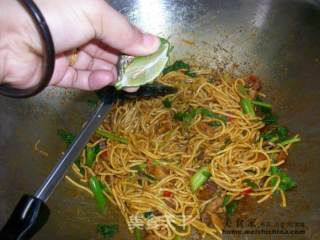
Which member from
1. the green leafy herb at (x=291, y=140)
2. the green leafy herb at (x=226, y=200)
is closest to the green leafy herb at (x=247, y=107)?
the green leafy herb at (x=291, y=140)

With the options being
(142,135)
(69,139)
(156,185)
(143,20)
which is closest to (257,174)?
(156,185)

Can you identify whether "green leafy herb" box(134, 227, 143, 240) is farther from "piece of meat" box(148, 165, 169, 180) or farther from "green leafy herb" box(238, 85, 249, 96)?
"green leafy herb" box(238, 85, 249, 96)

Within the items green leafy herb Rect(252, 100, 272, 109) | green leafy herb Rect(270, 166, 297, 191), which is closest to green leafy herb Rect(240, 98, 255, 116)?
green leafy herb Rect(252, 100, 272, 109)

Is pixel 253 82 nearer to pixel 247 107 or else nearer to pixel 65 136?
pixel 247 107

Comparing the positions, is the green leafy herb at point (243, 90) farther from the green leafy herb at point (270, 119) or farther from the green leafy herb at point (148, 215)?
the green leafy herb at point (148, 215)

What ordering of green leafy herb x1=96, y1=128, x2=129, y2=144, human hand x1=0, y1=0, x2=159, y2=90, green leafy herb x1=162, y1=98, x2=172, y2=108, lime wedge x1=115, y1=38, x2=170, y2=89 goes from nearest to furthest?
human hand x1=0, y1=0, x2=159, y2=90
lime wedge x1=115, y1=38, x2=170, y2=89
green leafy herb x1=96, y1=128, x2=129, y2=144
green leafy herb x1=162, y1=98, x2=172, y2=108

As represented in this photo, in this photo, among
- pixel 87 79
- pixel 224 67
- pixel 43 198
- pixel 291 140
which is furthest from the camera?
pixel 224 67

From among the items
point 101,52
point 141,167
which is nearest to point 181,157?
point 141,167
